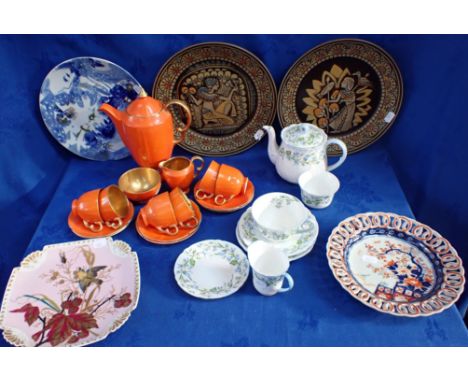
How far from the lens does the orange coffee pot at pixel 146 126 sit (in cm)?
92

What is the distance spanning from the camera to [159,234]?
0.90 metres

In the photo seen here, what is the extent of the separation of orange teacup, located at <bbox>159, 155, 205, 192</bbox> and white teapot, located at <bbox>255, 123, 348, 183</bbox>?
0.82 feet

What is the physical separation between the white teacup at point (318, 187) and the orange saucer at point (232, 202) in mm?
147

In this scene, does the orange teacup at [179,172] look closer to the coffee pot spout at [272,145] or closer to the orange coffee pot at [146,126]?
the orange coffee pot at [146,126]

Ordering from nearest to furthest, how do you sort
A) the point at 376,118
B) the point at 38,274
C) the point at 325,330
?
the point at 325,330, the point at 38,274, the point at 376,118

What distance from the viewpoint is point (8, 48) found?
3.18 feet

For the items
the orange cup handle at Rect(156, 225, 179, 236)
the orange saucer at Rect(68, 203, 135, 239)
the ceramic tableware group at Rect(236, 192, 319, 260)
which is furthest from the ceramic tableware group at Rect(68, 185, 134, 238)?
the ceramic tableware group at Rect(236, 192, 319, 260)

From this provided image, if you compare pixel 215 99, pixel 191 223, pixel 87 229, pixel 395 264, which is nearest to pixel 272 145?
pixel 215 99

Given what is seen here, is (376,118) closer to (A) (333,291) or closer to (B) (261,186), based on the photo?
(B) (261,186)

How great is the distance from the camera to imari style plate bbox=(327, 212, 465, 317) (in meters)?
0.73

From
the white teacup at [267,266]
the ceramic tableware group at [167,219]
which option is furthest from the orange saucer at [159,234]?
the white teacup at [267,266]

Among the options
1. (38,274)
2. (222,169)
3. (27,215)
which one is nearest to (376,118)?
(222,169)

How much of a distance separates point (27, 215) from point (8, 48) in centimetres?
49

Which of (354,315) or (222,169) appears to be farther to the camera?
(222,169)
